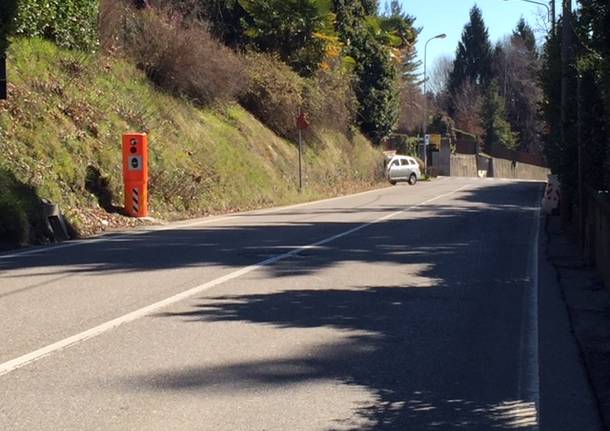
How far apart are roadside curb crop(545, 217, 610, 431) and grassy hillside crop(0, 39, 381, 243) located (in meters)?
9.82

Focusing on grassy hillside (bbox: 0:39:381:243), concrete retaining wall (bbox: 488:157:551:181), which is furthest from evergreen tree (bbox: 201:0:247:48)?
concrete retaining wall (bbox: 488:157:551:181)

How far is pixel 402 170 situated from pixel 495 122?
39.2 metres

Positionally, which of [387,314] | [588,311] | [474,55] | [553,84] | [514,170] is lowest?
[588,311]

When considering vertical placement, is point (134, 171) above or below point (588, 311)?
above

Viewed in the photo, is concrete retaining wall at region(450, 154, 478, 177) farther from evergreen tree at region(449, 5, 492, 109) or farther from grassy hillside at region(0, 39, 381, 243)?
grassy hillside at region(0, 39, 381, 243)

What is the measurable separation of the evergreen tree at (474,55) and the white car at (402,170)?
46821mm

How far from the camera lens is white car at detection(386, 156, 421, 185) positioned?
191ft

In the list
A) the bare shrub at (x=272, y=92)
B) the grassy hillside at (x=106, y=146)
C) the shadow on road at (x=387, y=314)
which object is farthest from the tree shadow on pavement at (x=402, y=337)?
the bare shrub at (x=272, y=92)

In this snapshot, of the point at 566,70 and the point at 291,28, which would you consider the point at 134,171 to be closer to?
the point at 566,70

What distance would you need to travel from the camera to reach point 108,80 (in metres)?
30.5

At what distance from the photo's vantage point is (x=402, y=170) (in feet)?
193

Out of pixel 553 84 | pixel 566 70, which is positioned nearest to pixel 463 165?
pixel 553 84

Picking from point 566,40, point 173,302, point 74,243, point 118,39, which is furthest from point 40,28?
point 173,302

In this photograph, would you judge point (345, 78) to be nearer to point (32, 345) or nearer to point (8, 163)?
point (8, 163)
